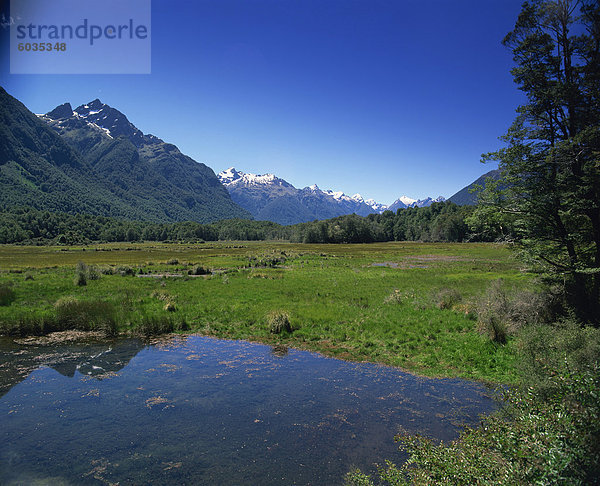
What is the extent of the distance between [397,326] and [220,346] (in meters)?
11.3

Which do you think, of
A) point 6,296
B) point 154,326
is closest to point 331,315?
point 154,326

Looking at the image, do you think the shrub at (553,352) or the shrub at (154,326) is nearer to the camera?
the shrub at (553,352)

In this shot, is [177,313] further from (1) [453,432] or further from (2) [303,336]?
(1) [453,432]

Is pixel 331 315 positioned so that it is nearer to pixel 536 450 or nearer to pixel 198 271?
pixel 536 450

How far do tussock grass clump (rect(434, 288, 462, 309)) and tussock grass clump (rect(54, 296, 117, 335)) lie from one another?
23.6 metres

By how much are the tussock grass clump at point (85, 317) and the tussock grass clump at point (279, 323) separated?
33.7 ft

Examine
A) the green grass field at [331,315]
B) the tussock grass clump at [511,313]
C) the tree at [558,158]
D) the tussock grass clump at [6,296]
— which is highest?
the tree at [558,158]

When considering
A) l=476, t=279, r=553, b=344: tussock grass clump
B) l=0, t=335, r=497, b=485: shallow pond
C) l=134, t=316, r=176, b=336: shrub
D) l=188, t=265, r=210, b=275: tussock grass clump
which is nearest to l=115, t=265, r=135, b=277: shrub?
l=188, t=265, r=210, b=275: tussock grass clump

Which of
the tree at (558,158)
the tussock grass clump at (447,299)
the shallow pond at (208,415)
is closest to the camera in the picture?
the shallow pond at (208,415)

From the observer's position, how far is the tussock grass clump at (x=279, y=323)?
20448 mm

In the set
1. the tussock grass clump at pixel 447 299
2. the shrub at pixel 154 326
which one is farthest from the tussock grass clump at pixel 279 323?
the tussock grass clump at pixel 447 299

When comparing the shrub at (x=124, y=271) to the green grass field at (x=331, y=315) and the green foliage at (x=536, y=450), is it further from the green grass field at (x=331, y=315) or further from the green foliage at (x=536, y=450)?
the green foliage at (x=536, y=450)

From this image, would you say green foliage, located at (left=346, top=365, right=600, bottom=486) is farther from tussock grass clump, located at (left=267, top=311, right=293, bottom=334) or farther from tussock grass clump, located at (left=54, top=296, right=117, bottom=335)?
tussock grass clump, located at (left=54, top=296, right=117, bottom=335)

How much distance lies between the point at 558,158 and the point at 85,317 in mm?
29818
